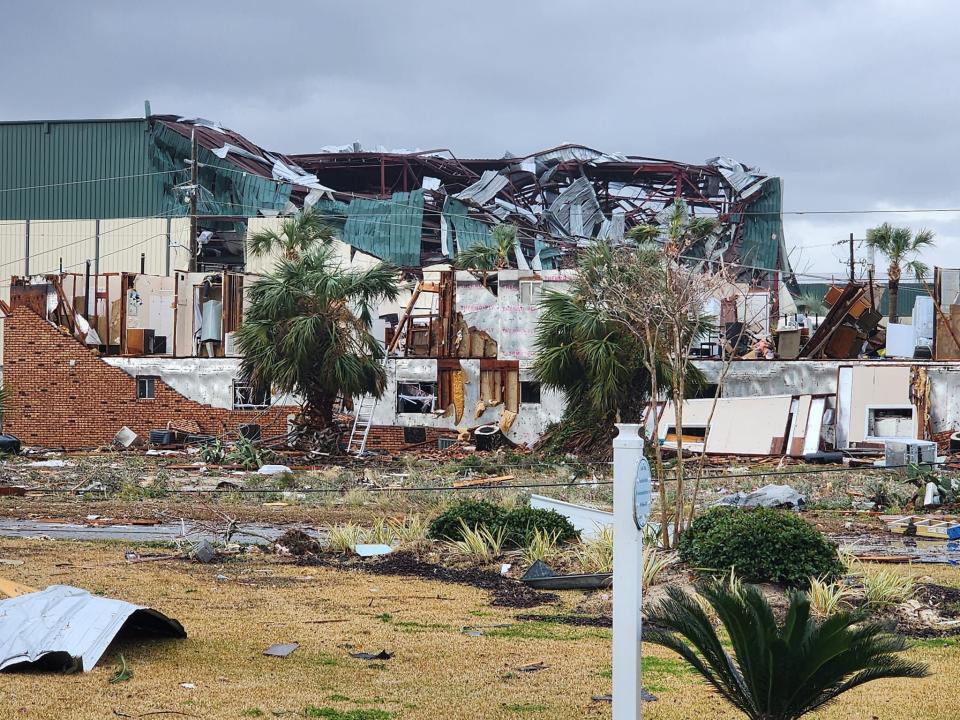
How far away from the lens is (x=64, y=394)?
3272cm

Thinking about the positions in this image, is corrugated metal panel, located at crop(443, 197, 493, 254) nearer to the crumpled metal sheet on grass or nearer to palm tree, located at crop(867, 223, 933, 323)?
palm tree, located at crop(867, 223, 933, 323)

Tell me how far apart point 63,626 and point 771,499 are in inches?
488

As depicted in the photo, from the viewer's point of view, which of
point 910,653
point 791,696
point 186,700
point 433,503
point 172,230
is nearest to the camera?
point 791,696

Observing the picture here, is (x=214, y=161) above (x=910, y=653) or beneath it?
above

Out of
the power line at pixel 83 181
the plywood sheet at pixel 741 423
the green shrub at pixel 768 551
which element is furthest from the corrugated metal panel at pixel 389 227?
the green shrub at pixel 768 551

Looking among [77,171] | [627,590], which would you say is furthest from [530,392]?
[77,171]

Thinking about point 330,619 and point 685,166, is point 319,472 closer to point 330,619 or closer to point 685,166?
point 330,619

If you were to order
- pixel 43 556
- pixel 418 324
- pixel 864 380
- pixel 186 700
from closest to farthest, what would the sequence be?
pixel 186 700 < pixel 43 556 < pixel 864 380 < pixel 418 324

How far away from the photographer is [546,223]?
6184 cm

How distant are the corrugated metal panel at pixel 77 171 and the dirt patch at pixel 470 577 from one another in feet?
157

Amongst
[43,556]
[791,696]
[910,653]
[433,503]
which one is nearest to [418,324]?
[433,503]

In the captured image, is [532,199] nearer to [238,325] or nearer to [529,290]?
[238,325]

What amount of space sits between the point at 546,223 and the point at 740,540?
52121 mm

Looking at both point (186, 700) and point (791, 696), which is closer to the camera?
point (791, 696)
